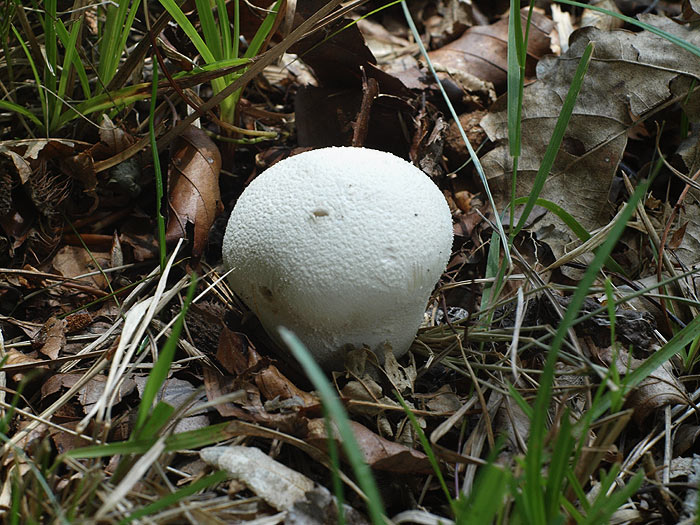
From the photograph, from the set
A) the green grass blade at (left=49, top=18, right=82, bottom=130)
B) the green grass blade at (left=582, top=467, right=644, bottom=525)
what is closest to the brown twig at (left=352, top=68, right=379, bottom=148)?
the green grass blade at (left=49, top=18, right=82, bottom=130)

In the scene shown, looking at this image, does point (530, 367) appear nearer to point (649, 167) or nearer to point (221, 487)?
point (221, 487)

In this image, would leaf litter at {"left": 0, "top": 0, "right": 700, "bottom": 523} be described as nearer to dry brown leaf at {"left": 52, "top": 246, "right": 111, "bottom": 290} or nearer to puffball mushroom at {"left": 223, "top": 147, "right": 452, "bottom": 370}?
dry brown leaf at {"left": 52, "top": 246, "right": 111, "bottom": 290}

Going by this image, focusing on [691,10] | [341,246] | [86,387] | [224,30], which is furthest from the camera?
[691,10]

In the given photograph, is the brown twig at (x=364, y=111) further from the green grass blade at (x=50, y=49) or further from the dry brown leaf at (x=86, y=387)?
the dry brown leaf at (x=86, y=387)

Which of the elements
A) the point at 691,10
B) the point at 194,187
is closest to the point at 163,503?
the point at 194,187

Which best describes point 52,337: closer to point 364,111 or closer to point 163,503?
point 163,503

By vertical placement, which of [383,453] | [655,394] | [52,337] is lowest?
[655,394]

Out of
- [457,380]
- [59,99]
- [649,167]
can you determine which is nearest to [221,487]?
[457,380]
